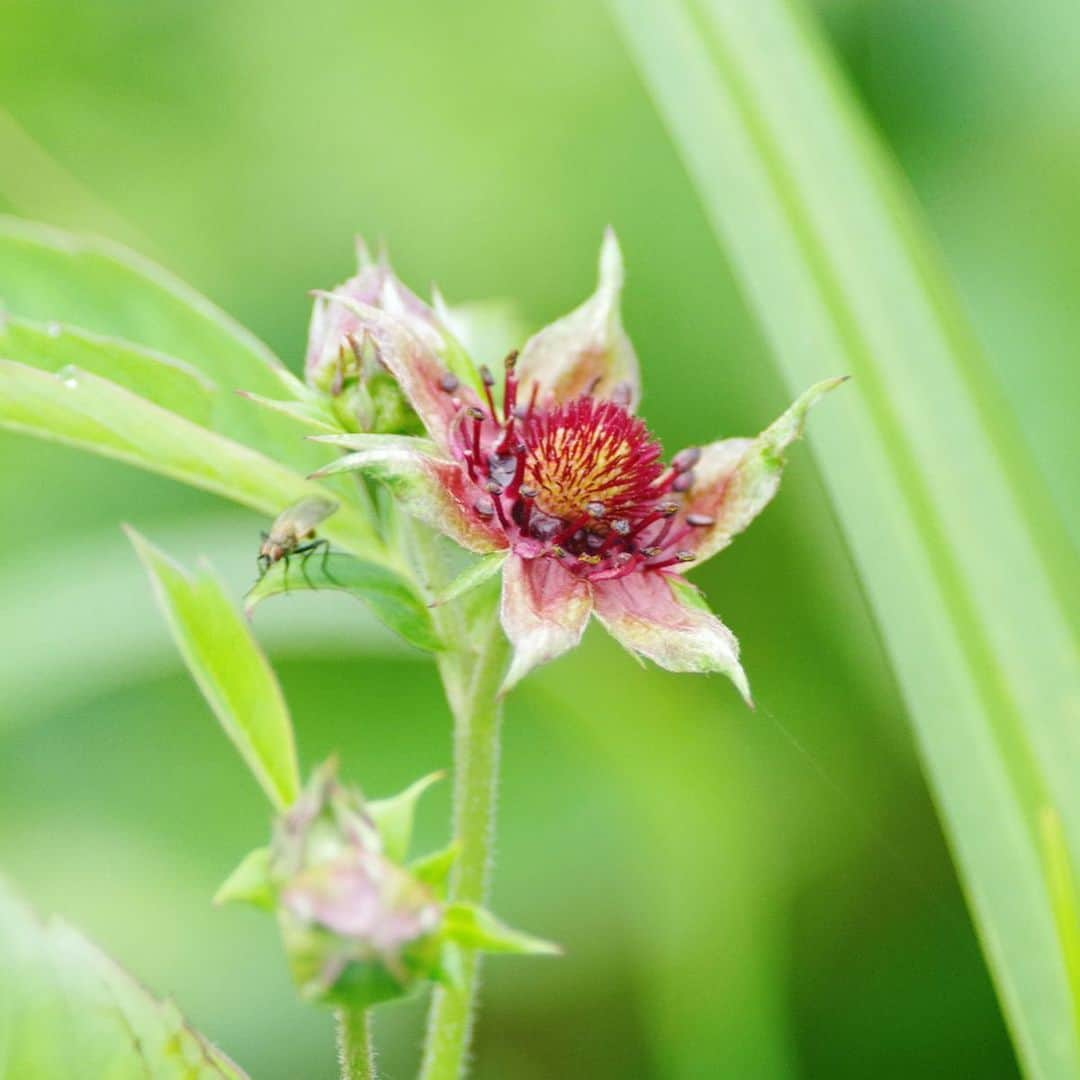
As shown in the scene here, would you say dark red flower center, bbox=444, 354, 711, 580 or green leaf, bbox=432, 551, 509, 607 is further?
dark red flower center, bbox=444, 354, 711, 580

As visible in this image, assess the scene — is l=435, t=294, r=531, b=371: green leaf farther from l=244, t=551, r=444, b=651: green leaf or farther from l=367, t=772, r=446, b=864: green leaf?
l=367, t=772, r=446, b=864: green leaf

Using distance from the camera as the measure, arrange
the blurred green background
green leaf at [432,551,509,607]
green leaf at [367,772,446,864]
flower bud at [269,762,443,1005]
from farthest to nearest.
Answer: the blurred green background < green leaf at [432,551,509,607] < green leaf at [367,772,446,864] < flower bud at [269,762,443,1005]

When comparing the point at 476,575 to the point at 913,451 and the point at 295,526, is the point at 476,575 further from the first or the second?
the point at 913,451

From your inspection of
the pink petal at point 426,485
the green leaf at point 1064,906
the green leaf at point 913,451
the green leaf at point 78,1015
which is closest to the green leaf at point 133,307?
the pink petal at point 426,485

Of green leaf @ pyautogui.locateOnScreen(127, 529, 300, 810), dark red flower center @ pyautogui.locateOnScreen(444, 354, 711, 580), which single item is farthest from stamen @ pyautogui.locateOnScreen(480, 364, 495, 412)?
green leaf @ pyautogui.locateOnScreen(127, 529, 300, 810)

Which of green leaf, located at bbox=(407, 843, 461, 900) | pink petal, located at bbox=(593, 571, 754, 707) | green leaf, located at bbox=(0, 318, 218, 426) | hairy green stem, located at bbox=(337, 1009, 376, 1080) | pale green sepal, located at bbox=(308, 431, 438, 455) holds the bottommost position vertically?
hairy green stem, located at bbox=(337, 1009, 376, 1080)

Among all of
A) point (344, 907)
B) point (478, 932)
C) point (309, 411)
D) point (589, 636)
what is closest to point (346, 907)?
point (344, 907)

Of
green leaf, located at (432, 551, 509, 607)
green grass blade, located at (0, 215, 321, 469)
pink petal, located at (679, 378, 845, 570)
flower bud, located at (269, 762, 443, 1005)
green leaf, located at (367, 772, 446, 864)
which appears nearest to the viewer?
flower bud, located at (269, 762, 443, 1005)

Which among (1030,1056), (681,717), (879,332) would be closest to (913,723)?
(1030,1056)
